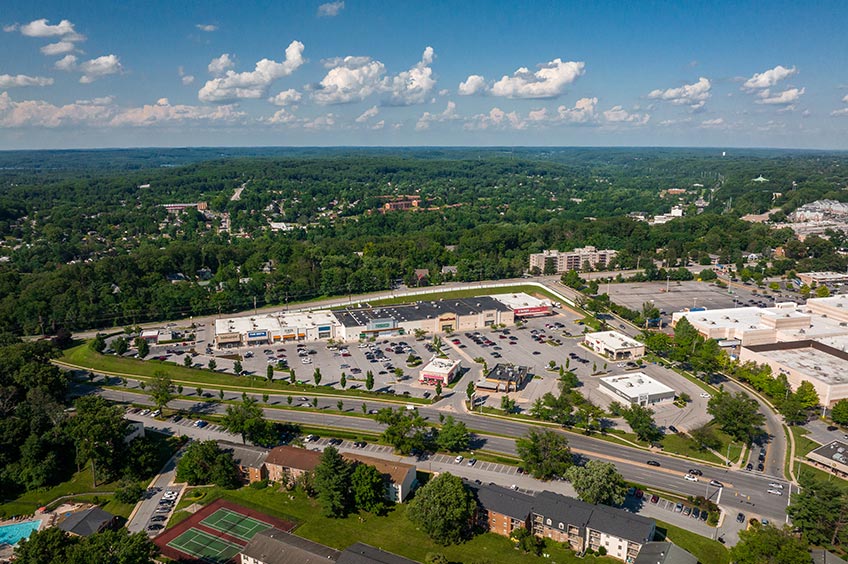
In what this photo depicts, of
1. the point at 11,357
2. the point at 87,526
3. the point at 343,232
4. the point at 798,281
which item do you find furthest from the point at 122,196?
the point at 798,281

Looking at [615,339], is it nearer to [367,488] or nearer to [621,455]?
[621,455]

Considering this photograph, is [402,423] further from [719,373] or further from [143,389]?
[719,373]

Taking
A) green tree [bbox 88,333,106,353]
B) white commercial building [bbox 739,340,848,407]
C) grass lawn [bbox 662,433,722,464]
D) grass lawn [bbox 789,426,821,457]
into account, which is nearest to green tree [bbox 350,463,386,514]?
grass lawn [bbox 662,433,722,464]

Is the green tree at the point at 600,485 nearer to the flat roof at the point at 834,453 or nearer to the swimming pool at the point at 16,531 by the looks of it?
the flat roof at the point at 834,453

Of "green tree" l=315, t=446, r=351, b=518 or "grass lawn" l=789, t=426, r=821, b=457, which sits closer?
"green tree" l=315, t=446, r=351, b=518

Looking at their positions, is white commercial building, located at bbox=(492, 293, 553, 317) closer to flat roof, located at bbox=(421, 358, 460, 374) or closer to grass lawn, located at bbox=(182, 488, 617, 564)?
flat roof, located at bbox=(421, 358, 460, 374)

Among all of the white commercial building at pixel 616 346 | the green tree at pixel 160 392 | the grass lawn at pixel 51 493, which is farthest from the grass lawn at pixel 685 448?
the green tree at pixel 160 392

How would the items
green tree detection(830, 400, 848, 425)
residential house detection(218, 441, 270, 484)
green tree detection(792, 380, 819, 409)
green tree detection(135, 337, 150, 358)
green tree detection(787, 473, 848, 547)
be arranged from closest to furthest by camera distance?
green tree detection(787, 473, 848, 547), residential house detection(218, 441, 270, 484), green tree detection(830, 400, 848, 425), green tree detection(792, 380, 819, 409), green tree detection(135, 337, 150, 358)
